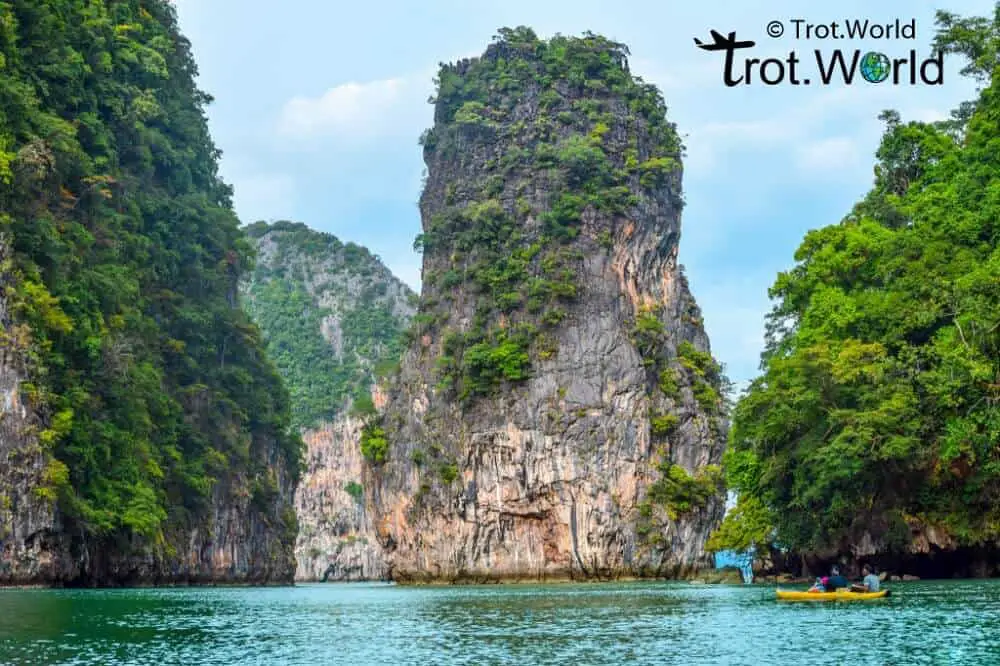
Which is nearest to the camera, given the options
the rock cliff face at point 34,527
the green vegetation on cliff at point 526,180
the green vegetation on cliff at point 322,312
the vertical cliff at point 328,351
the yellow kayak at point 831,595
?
the yellow kayak at point 831,595

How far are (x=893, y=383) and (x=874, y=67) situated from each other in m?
8.92

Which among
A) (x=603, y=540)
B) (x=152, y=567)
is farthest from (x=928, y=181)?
(x=152, y=567)

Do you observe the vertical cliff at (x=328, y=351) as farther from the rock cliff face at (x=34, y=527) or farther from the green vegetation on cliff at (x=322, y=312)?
the rock cliff face at (x=34, y=527)

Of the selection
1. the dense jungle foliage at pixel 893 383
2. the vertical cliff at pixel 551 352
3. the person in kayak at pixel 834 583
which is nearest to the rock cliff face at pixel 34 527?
the vertical cliff at pixel 551 352

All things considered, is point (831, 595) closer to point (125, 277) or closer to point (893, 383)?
point (893, 383)

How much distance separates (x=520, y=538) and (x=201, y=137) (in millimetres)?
29337

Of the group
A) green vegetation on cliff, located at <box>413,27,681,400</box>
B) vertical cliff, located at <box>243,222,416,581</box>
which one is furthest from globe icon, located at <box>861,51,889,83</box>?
vertical cliff, located at <box>243,222,416,581</box>

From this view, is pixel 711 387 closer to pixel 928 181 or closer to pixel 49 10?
pixel 928 181

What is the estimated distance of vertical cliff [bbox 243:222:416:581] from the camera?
132 m

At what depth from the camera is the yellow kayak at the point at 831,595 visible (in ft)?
98.0

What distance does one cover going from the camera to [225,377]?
69.8 meters

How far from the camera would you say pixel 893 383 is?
3759 centimetres

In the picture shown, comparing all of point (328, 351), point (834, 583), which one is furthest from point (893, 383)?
point (328, 351)

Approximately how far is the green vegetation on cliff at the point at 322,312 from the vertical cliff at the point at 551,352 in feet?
210
